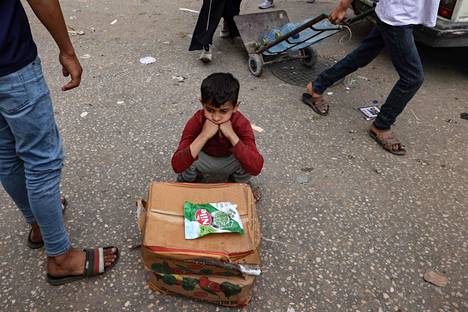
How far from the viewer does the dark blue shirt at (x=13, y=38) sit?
1.31m

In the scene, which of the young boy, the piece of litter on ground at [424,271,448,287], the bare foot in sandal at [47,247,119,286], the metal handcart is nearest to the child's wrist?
the young boy

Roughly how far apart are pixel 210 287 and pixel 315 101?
7.65 feet

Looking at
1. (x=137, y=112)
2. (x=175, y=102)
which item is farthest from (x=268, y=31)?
(x=137, y=112)

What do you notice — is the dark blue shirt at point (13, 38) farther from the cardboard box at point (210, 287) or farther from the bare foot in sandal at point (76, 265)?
the cardboard box at point (210, 287)

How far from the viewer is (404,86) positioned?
Result: 115 inches

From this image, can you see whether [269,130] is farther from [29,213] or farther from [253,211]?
[29,213]

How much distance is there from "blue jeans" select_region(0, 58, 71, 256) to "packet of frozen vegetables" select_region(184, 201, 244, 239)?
2.08 feet

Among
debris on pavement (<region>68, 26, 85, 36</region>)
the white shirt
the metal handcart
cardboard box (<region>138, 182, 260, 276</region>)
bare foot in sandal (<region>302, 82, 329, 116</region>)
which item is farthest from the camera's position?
debris on pavement (<region>68, 26, 85, 36</region>)

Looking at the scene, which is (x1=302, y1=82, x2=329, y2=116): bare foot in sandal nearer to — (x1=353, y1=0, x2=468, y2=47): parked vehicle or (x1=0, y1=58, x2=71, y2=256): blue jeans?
(x1=353, y1=0, x2=468, y2=47): parked vehicle

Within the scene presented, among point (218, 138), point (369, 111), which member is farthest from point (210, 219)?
point (369, 111)

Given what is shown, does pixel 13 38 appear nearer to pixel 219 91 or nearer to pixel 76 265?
pixel 219 91

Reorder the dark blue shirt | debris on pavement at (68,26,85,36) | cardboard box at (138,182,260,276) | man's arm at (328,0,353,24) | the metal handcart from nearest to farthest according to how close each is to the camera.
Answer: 1. the dark blue shirt
2. cardboard box at (138,182,260,276)
3. man's arm at (328,0,353,24)
4. the metal handcart
5. debris on pavement at (68,26,85,36)

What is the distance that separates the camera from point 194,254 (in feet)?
5.65

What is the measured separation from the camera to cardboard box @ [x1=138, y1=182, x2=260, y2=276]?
5.68 ft
